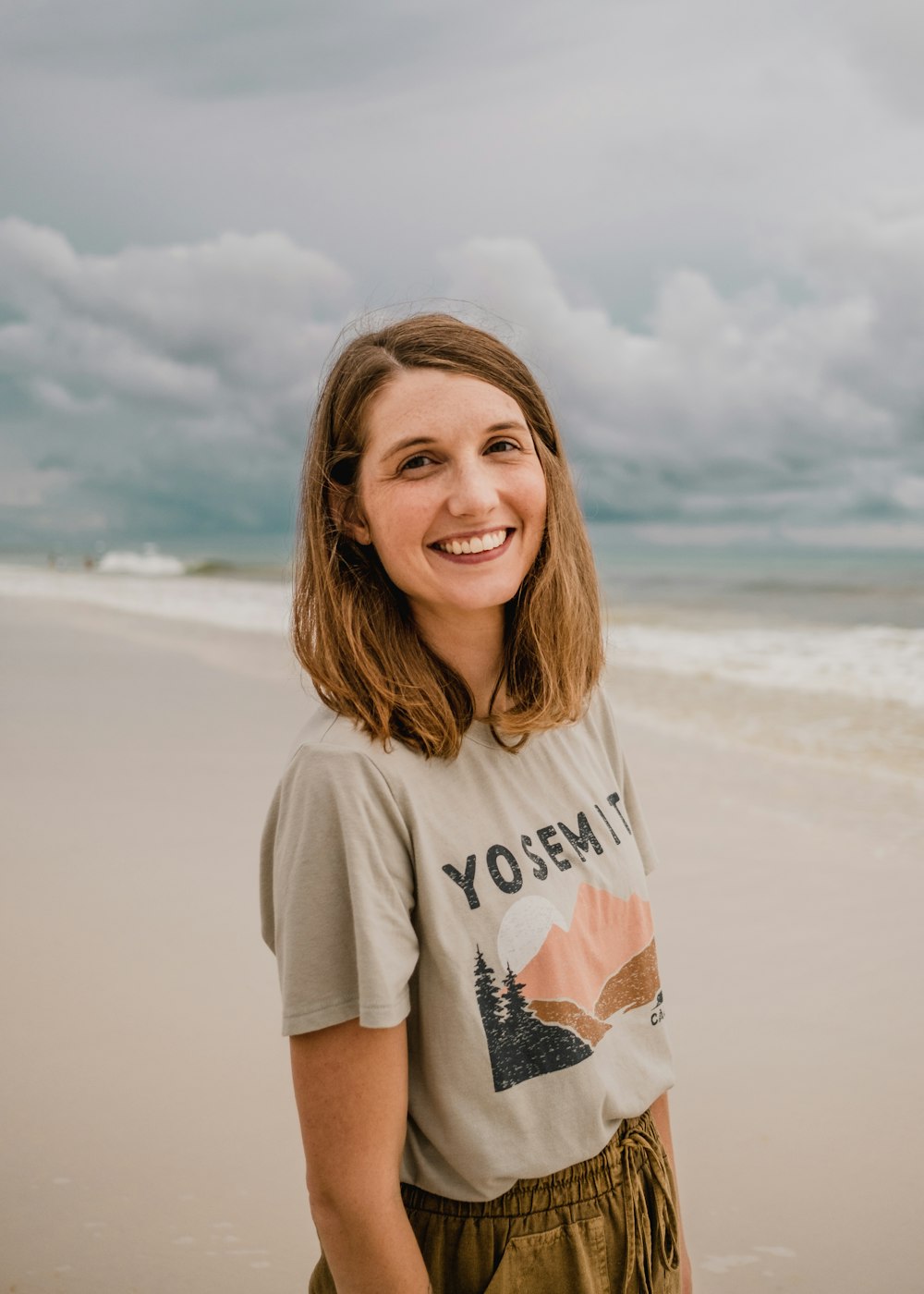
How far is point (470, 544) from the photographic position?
1.60m

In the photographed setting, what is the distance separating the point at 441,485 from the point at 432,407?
0.13m

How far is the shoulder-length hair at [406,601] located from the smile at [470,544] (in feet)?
0.46

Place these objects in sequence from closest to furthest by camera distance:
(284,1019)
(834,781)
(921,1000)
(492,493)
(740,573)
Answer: (284,1019), (492,493), (921,1000), (834,781), (740,573)

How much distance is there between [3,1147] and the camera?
2.92 meters

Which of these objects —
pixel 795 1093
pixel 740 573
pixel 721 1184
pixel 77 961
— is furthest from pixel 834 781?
pixel 740 573

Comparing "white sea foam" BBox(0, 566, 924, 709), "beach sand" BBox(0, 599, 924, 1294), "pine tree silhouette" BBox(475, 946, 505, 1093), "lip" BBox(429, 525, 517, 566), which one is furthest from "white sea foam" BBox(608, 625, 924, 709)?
"pine tree silhouette" BBox(475, 946, 505, 1093)

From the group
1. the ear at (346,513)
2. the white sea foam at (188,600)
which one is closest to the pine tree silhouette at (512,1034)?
the ear at (346,513)

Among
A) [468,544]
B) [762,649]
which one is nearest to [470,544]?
[468,544]

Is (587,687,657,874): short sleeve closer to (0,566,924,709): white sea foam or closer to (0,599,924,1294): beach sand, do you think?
(0,599,924,1294): beach sand

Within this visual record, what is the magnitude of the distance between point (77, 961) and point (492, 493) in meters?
3.27

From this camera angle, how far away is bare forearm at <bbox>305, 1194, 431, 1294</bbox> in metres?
1.35

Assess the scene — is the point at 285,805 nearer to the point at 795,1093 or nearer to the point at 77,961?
the point at 795,1093

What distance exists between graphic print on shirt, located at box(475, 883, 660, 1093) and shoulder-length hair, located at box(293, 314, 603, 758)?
29 centimetres

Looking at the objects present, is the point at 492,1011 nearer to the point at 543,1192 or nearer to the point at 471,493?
the point at 543,1192
